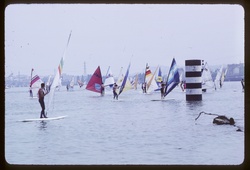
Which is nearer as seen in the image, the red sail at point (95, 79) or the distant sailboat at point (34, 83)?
the distant sailboat at point (34, 83)

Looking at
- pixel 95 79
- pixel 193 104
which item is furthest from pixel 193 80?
pixel 95 79

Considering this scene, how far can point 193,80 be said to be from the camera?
312 centimetres

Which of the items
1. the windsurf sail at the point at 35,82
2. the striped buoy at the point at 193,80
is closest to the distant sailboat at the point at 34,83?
the windsurf sail at the point at 35,82

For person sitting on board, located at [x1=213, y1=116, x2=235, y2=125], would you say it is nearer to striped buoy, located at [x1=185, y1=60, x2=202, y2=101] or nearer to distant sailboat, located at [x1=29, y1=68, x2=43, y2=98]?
striped buoy, located at [x1=185, y1=60, x2=202, y2=101]

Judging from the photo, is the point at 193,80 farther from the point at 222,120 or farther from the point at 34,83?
the point at 34,83

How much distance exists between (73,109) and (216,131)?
0.97 m

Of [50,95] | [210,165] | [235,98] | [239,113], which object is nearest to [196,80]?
[235,98]

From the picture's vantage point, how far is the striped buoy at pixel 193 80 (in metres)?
3.02

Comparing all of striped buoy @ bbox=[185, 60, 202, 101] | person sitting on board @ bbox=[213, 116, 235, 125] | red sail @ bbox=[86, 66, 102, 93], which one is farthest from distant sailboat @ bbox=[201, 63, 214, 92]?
red sail @ bbox=[86, 66, 102, 93]

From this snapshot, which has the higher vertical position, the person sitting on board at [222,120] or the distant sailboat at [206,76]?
the distant sailboat at [206,76]

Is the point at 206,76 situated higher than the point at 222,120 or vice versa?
the point at 206,76

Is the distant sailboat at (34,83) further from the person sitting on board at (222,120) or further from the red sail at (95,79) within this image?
the person sitting on board at (222,120)

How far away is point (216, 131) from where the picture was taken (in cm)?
279
